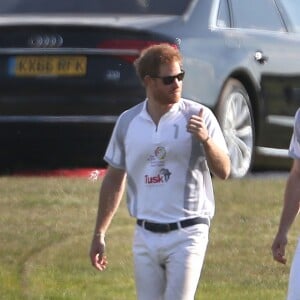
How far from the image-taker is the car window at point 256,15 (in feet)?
34.0

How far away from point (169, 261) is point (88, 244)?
8.36 feet

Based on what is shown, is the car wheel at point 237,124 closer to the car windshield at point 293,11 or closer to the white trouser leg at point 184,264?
the car windshield at point 293,11

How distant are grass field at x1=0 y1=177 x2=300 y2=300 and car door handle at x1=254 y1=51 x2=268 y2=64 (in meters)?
0.99

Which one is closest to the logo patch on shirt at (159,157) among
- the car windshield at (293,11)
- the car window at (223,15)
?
the car window at (223,15)

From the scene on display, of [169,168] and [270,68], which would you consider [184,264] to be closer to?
[169,168]

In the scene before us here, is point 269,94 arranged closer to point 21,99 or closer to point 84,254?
point 21,99

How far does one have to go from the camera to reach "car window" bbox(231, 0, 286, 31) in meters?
10.4

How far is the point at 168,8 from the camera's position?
9.86 m

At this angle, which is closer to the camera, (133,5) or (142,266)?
(142,266)

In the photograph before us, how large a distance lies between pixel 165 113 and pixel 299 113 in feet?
1.82

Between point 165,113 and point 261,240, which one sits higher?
point 165,113

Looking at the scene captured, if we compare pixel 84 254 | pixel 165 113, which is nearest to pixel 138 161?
pixel 165 113

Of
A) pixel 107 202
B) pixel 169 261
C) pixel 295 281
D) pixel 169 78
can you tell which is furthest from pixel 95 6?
pixel 295 281

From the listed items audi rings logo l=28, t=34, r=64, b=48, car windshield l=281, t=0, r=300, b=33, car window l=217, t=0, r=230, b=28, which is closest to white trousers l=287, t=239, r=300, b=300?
audi rings logo l=28, t=34, r=64, b=48
